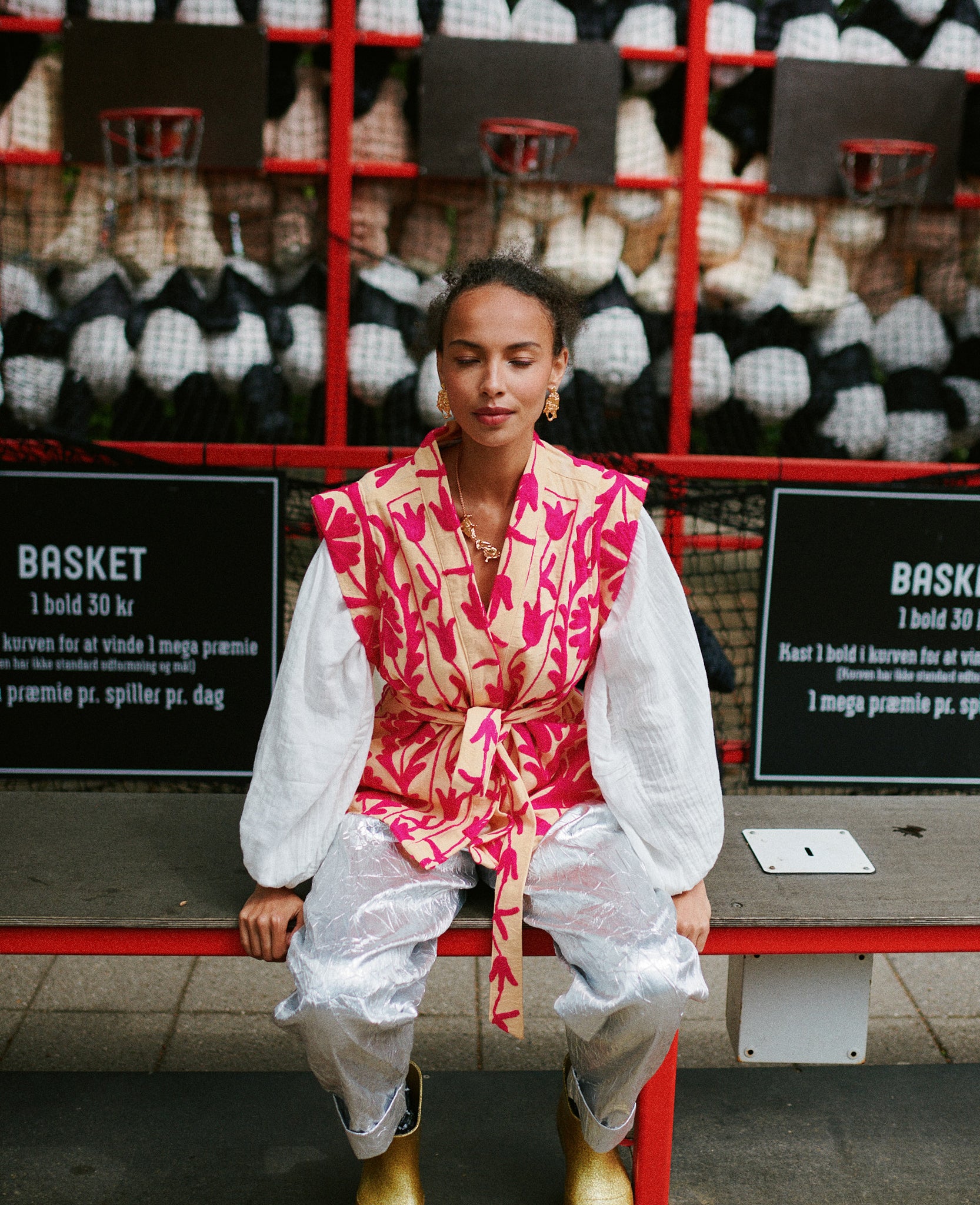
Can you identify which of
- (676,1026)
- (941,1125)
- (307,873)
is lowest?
(941,1125)

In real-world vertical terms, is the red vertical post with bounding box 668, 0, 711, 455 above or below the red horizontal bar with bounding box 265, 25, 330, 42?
below

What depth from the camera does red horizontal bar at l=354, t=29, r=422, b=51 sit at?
4.79m

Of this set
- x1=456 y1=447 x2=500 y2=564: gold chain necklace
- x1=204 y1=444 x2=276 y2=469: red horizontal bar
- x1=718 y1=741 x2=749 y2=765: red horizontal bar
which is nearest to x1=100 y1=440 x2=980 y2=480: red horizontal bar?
x1=204 y1=444 x2=276 y2=469: red horizontal bar

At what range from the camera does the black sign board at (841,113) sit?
196 inches

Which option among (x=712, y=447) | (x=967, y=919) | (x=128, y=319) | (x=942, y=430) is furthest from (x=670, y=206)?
(x=967, y=919)

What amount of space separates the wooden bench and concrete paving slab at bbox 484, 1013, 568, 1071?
57cm

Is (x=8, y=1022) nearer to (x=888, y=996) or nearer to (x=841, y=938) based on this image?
(x=841, y=938)

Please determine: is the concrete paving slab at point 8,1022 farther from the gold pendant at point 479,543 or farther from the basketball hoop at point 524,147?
the basketball hoop at point 524,147

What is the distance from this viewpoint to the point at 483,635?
6.52 ft

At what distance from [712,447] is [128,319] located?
2476mm

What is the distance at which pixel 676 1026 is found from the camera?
188 centimetres

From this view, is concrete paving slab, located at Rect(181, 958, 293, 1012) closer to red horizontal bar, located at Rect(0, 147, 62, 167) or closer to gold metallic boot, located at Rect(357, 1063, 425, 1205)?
gold metallic boot, located at Rect(357, 1063, 425, 1205)

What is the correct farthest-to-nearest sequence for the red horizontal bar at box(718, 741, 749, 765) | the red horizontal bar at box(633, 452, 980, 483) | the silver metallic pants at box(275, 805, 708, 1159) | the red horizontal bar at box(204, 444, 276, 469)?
the red horizontal bar at box(633, 452, 980, 483) → the red horizontal bar at box(204, 444, 276, 469) → the red horizontal bar at box(718, 741, 749, 765) → the silver metallic pants at box(275, 805, 708, 1159)

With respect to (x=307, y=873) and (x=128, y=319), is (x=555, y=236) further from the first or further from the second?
(x=307, y=873)
